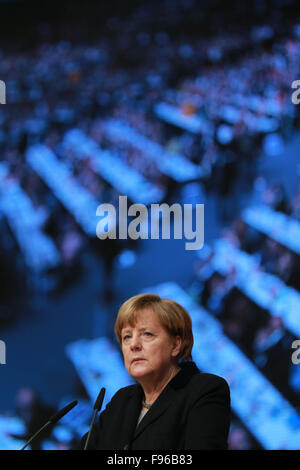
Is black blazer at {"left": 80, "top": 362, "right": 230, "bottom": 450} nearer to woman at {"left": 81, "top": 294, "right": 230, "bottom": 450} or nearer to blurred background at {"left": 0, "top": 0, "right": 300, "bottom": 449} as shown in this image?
woman at {"left": 81, "top": 294, "right": 230, "bottom": 450}

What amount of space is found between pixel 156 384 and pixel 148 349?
11cm

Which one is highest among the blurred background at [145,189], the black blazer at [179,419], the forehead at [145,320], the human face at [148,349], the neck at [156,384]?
the blurred background at [145,189]

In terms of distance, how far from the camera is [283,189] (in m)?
3.68

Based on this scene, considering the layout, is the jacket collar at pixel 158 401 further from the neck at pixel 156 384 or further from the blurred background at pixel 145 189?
the blurred background at pixel 145 189

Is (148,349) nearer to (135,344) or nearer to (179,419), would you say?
(135,344)

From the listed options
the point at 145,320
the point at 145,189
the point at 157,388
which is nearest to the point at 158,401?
the point at 157,388

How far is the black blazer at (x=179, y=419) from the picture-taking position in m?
1.40

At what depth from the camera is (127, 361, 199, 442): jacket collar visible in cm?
155

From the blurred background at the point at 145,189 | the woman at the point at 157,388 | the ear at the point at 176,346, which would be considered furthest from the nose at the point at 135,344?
the blurred background at the point at 145,189

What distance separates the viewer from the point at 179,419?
1508 millimetres

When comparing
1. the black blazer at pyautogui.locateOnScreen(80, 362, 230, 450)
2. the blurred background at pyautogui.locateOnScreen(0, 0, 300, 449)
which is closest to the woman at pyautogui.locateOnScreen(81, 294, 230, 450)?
the black blazer at pyautogui.locateOnScreen(80, 362, 230, 450)

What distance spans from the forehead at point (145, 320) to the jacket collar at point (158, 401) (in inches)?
6.0
